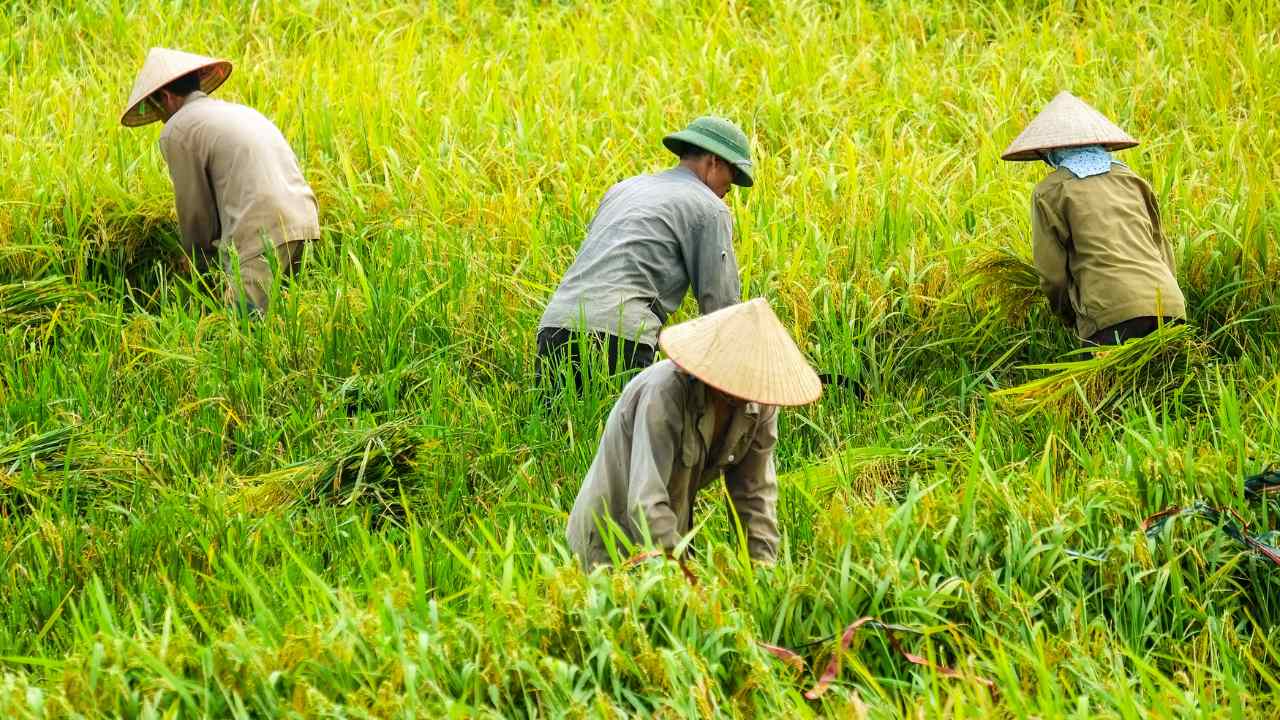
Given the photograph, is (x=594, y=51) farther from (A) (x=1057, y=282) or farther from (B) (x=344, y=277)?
(A) (x=1057, y=282)

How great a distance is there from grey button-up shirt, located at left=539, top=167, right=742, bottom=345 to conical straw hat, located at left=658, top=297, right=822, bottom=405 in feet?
3.95

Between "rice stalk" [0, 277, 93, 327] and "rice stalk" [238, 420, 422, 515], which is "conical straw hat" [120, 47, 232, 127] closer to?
"rice stalk" [0, 277, 93, 327]

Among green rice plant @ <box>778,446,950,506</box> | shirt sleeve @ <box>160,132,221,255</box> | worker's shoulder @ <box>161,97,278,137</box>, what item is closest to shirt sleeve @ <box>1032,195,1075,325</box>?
green rice plant @ <box>778,446,950,506</box>

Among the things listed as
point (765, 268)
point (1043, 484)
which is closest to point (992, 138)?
point (765, 268)

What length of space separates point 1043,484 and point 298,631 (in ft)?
6.49

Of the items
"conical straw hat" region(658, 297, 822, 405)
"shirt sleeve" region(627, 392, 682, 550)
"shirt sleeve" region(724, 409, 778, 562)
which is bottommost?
"shirt sleeve" region(724, 409, 778, 562)

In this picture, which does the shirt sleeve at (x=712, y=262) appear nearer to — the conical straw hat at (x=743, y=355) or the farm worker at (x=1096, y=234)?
the farm worker at (x=1096, y=234)

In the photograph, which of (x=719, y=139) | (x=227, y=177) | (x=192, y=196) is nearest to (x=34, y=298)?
(x=192, y=196)

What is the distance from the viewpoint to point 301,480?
14.1 ft

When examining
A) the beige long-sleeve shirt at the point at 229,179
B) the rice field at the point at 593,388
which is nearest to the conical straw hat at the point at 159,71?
the beige long-sleeve shirt at the point at 229,179

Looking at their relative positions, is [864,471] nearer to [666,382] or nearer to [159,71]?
[666,382]

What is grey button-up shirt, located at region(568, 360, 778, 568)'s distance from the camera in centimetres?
321

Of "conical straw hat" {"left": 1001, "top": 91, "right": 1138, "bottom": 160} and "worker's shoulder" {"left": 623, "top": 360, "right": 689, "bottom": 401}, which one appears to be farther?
"conical straw hat" {"left": 1001, "top": 91, "right": 1138, "bottom": 160}

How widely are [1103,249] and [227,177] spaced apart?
2.99 meters
